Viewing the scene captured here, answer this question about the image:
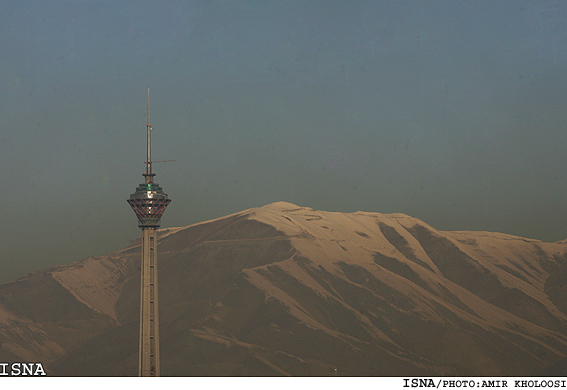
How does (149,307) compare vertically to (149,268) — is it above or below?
below

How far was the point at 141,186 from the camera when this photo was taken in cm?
18212

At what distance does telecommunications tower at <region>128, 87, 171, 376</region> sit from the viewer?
568 ft

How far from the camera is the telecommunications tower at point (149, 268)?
568 ft

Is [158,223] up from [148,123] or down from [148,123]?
down

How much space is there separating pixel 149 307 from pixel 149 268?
7.82 meters

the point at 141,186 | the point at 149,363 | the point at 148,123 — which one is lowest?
the point at 149,363

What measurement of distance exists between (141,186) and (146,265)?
18.6 metres

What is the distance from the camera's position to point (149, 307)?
174250 millimetres

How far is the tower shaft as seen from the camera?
173 meters

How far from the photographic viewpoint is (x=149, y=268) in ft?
567

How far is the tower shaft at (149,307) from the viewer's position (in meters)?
173
